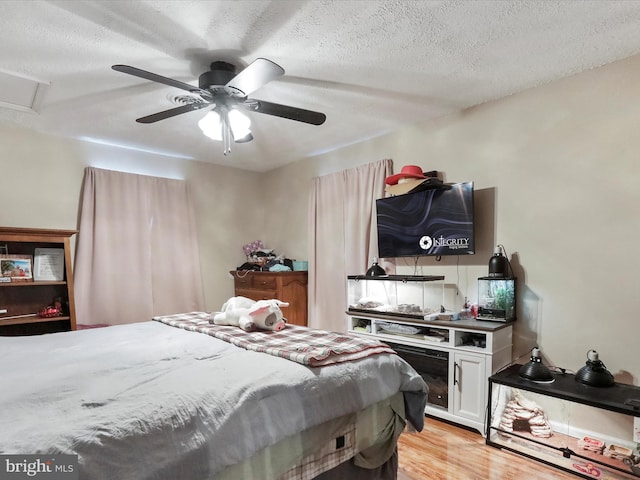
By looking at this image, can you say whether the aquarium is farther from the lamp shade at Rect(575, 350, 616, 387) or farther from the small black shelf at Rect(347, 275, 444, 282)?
the lamp shade at Rect(575, 350, 616, 387)

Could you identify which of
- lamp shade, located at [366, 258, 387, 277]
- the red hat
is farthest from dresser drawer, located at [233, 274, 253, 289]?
the red hat

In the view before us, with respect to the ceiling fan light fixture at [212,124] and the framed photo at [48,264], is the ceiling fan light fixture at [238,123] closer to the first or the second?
the ceiling fan light fixture at [212,124]

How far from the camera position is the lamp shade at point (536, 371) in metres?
2.23

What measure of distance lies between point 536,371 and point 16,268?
398 cm

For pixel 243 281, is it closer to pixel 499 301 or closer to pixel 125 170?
pixel 125 170

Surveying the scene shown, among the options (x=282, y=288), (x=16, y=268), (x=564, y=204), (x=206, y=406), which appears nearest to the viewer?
(x=206, y=406)

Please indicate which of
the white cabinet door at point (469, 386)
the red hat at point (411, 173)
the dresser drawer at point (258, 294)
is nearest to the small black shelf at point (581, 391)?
the white cabinet door at point (469, 386)

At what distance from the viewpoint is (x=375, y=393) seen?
1617 mm

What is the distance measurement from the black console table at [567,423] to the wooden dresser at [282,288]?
232 cm

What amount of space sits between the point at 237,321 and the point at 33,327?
225 centimetres

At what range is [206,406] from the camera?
1.18m

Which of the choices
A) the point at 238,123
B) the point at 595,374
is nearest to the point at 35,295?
the point at 238,123

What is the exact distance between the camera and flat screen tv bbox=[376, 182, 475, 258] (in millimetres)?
2821

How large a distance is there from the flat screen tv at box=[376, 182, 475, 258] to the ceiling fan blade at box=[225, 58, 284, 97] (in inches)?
66.3
